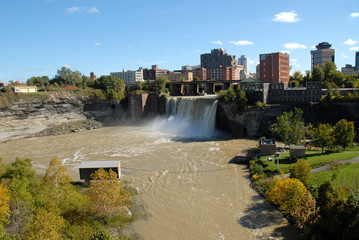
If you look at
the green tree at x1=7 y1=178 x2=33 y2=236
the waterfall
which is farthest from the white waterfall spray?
the green tree at x1=7 y1=178 x2=33 y2=236

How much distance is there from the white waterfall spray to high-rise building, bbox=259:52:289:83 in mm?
14054

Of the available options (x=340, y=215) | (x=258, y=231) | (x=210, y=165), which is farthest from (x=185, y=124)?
(x=340, y=215)

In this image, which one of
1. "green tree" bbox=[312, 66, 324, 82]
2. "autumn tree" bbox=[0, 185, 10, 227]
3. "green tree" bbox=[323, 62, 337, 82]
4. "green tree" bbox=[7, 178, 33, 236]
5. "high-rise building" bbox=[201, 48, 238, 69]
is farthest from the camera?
"high-rise building" bbox=[201, 48, 238, 69]

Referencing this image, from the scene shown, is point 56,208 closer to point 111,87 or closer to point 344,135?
point 344,135

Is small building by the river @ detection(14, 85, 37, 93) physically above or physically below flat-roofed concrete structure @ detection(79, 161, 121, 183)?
above

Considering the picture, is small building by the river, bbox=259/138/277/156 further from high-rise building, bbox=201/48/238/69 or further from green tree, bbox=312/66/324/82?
high-rise building, bbox=201/48/238/69

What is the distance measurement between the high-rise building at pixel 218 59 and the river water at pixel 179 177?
115 meters

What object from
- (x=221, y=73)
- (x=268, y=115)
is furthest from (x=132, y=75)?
(x=268, y=115)

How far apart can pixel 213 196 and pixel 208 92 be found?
53.3m

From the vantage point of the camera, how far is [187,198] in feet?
72.5

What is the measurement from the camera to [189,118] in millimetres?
52094

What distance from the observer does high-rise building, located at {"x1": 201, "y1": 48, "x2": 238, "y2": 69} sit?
15524 centimetres

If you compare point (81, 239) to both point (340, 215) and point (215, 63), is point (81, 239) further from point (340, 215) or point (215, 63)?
point (215, 63)

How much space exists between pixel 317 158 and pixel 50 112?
167 ft
